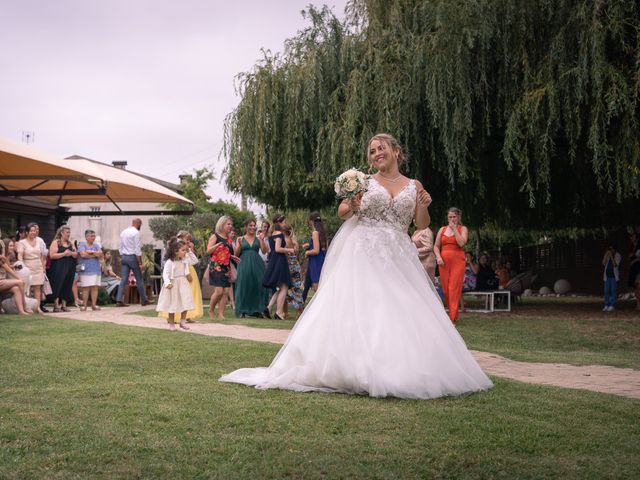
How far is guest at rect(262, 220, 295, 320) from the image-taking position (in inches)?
600

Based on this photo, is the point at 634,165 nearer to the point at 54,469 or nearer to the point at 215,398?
the point at 215,398

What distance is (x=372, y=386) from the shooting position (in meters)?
5.86

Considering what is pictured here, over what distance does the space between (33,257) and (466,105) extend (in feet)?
31.3

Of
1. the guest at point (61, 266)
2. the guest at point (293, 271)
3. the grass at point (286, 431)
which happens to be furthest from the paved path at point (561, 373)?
the guest at point (61, 266)

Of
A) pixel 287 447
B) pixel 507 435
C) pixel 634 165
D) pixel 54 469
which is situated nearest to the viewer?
pixel 54 469

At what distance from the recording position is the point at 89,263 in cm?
1755

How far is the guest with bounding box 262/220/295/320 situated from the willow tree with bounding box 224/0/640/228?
1.74 meters

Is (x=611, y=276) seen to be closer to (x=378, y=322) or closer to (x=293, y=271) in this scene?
(x=293, y=271)

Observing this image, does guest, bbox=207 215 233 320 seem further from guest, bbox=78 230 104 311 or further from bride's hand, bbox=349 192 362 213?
bride's hand, bbox=349 192 362 213

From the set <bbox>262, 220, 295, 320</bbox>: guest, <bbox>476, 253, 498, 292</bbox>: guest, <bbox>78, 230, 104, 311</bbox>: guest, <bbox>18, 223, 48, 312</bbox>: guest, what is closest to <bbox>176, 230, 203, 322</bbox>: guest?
<bbox>262, 220, 295, 320</bbox>: guest

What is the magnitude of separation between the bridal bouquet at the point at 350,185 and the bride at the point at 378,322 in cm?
9

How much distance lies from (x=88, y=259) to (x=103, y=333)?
22.1 feet

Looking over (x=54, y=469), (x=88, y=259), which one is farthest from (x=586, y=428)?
(x=88, y=259)

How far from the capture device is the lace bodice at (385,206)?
6.97 metres
